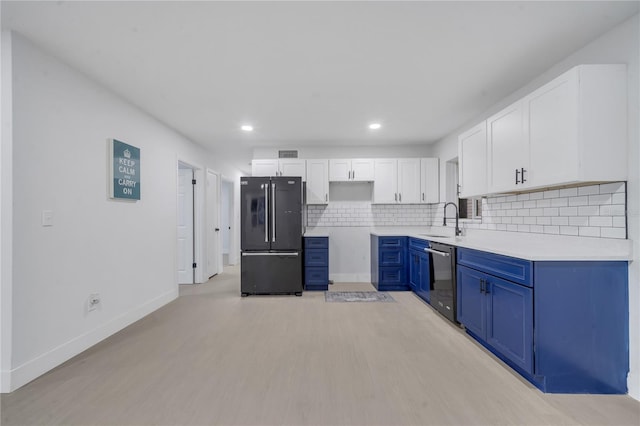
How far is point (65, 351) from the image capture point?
2441 mm

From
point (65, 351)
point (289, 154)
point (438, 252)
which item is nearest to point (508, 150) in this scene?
point (438, 252)

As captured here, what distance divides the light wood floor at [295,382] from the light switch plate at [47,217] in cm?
115

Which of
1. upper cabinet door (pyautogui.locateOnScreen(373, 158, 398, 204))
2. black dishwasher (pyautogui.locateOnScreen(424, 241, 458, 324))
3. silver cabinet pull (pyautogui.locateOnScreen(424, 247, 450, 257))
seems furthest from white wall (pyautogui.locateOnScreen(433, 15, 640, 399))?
upper cabinet door (pyautogui.locateOnScreen(373, 158, 398, 204))

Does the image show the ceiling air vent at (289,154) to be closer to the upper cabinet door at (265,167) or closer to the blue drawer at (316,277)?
the upper cabinet door at (265,167)

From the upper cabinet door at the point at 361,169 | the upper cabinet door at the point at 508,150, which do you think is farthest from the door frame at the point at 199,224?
the upper cabinet door at the point at 508,150

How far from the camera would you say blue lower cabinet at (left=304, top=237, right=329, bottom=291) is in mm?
4766

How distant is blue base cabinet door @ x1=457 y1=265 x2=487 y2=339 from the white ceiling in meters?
1.87

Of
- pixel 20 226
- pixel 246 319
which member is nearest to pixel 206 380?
pixel 246 319

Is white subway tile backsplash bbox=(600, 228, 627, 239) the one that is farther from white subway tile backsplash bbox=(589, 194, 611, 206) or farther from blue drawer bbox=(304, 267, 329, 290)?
blue drawer bbox=(304, 267, 329, 290)

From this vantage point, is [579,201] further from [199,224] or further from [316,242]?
[199,224]

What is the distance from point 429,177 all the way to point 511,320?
318 centimetres

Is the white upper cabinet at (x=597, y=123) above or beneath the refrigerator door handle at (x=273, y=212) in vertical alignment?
above

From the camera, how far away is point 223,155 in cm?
629

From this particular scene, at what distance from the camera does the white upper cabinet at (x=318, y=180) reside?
5074 mm
